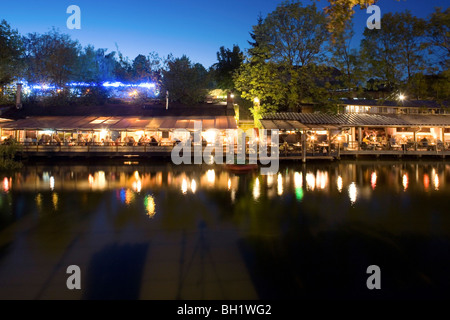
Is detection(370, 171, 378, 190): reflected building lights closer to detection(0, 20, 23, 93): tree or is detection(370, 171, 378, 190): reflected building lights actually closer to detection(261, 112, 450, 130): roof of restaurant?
detection(261, 112, 450, 130): roof of restaurant

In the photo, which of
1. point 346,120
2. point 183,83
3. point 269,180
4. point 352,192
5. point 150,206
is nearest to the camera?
point 150,206

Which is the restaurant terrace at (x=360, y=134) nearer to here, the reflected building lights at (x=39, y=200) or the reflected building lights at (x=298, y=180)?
the reflected building lights at (x=298, y=180)

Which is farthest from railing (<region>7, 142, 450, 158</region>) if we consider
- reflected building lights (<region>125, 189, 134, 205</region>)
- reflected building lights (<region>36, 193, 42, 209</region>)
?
reflected building lights (<region>36, 193, 42, 209</region>)

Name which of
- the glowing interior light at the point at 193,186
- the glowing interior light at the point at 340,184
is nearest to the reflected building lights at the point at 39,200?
the glowing interior light at the point at 193,186

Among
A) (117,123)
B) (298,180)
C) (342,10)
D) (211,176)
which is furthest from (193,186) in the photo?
(117,123)

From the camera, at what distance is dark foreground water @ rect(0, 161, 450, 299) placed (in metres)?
6.25

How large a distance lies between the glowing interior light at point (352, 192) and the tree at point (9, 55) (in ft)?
114

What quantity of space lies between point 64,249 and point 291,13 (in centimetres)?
2829

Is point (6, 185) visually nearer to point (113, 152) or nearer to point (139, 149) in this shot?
point (113, 152)

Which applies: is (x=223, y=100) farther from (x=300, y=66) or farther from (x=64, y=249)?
(x=64, y=249)

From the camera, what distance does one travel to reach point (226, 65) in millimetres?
44062

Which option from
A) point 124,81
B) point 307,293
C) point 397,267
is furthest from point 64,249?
point 124,81

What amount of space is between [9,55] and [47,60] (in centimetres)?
531

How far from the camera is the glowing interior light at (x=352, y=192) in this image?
43.6ft
